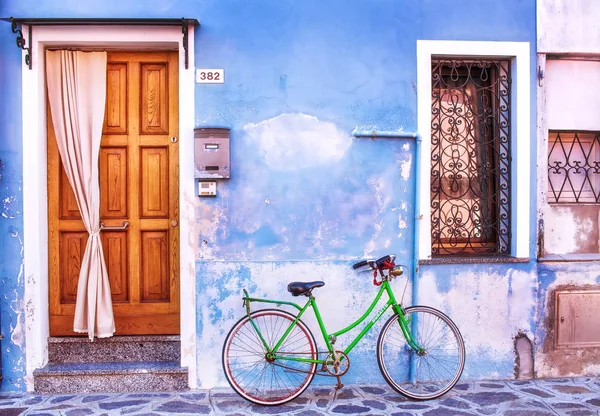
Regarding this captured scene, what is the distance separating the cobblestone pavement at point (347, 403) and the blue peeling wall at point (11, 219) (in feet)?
1.08

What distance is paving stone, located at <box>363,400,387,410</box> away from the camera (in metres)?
4.77

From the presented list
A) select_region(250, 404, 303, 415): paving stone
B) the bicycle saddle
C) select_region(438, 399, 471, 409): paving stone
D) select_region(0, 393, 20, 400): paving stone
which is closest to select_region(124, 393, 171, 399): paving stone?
select_region(250, 404, 303, 415): paving stone

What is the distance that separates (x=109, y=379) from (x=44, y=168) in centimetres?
191

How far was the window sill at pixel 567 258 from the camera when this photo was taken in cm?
547

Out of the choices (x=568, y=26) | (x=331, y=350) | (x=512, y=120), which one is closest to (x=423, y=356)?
(x=331, y=350)

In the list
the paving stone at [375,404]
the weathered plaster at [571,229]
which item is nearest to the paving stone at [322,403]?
→ the paving stone at [375,404]

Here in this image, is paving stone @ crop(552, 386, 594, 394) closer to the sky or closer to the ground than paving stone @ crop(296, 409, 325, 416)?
closer to the sky

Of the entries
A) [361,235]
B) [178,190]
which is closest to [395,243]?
[361,235]

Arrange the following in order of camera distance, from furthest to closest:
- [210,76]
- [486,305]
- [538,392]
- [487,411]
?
[486,305], [210,76], [538,392], [487,411]

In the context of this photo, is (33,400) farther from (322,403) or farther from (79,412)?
(322,403)

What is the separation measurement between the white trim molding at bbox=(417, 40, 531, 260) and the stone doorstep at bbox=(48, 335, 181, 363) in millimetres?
2377

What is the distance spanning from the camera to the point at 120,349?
5.36m

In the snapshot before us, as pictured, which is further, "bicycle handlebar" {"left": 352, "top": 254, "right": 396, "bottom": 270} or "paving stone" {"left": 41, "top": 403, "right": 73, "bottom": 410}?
"bicycle handlebar" {"left": 352, "top": 254, "right": 396, "bottom": 270}

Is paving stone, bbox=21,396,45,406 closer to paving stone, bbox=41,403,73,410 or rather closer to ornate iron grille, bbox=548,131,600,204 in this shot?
paving stone, bbox=41,403,73,410
